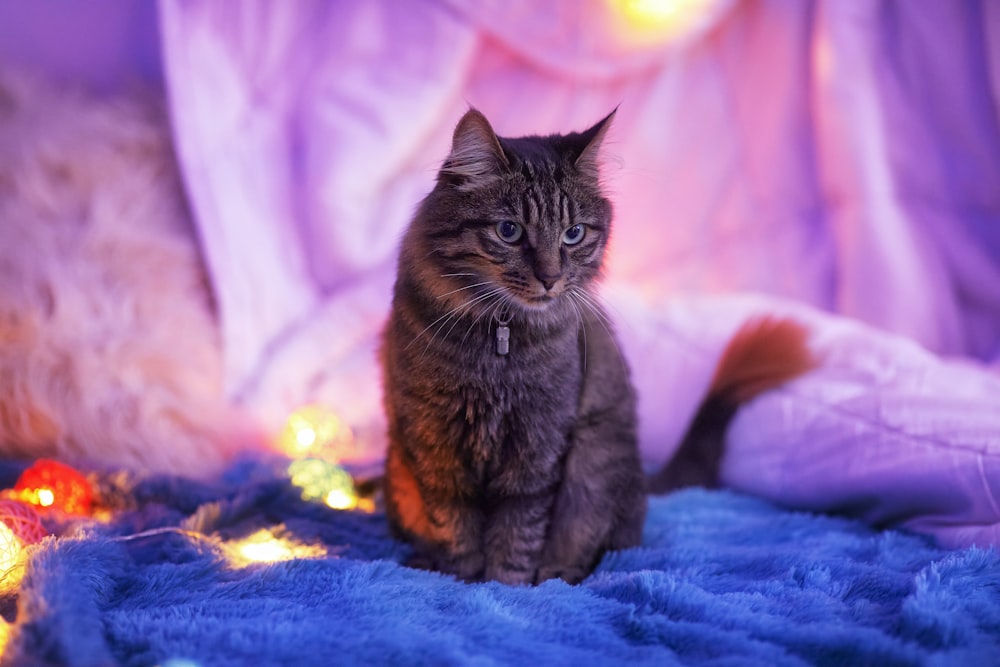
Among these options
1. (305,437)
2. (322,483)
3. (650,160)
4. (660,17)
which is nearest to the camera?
(322,483)

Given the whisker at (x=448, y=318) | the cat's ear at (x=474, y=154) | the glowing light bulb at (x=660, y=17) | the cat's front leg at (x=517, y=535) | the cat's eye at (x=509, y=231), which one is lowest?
the cat's front leg at (x=517, y=535)

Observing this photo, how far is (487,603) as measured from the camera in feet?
3.40

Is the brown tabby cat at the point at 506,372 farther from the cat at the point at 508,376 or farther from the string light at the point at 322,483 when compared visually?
the string light at the point at 322,483

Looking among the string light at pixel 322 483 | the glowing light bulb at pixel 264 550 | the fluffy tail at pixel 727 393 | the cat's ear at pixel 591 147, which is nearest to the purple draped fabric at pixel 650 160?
the fluffy tail at pixel 727 393

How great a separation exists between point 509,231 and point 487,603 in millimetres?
548

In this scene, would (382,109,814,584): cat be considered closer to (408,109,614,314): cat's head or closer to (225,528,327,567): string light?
(408,109,614,314): cat's head

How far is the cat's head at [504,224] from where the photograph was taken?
112 cm

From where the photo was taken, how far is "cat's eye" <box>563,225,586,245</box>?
3.87ft

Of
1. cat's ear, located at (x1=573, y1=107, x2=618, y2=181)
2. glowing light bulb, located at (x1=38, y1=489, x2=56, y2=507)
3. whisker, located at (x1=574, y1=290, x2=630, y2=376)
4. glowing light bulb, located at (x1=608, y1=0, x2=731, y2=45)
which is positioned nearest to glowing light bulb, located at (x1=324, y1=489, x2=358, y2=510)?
glowing light bulb, located at (x1=38, y1=489, x2=56, y2=507)

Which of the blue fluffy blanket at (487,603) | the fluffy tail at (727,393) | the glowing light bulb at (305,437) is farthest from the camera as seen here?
the glowing light bulb at (305,437)

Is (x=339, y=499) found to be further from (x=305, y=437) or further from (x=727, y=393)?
(x=727, y=393)

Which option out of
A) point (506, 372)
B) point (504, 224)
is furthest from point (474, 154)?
point (506, 372)

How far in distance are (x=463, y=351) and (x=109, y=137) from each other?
3.92ft

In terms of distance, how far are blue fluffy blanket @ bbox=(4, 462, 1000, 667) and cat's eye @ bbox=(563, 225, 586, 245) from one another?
53 cm
